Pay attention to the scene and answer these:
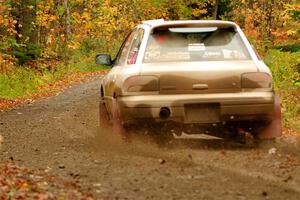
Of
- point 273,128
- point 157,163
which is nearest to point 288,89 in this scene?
point 273,128

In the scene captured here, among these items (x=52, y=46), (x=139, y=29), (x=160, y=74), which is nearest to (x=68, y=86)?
(x=52, y=46)

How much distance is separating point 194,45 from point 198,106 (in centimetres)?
97

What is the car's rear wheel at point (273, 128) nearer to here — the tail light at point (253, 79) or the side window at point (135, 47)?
the tail light at point (253, 79)

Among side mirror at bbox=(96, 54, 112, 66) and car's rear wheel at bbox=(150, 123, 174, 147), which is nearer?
car's rear wheel at bbox=(150, 123, 174, 147)

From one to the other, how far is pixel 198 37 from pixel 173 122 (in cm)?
132

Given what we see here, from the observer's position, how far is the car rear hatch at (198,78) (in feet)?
27.4

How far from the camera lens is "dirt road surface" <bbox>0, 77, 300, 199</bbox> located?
20.0 feet

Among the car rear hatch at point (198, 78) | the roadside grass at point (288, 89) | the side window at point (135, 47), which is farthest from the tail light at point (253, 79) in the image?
the roadside grass at point (288, 89)

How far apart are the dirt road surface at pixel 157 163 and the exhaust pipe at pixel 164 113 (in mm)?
492

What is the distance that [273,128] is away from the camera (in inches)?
346

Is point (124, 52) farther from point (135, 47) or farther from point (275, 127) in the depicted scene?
point (275, 127)

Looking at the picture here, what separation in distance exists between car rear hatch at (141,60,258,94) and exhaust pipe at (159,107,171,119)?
233 mm

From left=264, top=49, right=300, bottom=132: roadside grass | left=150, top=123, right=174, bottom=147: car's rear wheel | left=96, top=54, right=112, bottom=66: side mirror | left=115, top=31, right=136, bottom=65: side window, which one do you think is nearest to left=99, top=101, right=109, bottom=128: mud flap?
left=96, top=54, right=112, bottom=66: side mirror

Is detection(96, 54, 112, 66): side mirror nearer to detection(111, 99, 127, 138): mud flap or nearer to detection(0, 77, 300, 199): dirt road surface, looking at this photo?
detection(0, 77, 300, 199): dirt road surface
